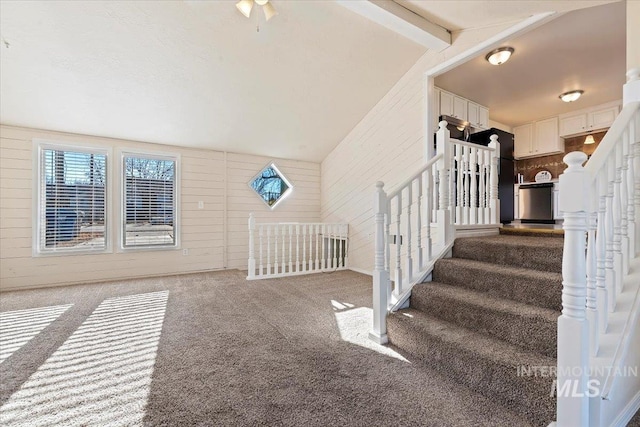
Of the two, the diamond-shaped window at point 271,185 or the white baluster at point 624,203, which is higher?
the diamond-shaped window at point 271,185

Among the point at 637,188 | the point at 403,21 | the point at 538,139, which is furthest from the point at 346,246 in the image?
the point at 538,139

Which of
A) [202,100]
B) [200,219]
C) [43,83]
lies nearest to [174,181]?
[200,219]

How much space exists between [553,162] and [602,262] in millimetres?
5223

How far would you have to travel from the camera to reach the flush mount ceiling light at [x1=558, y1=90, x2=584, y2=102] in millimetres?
4183

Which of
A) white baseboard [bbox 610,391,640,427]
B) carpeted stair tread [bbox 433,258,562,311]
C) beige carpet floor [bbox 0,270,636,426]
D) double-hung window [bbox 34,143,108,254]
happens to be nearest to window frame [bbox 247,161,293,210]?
double-hung window [bbox 34,143,108,254]

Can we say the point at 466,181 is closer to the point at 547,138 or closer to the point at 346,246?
the point at 346,246

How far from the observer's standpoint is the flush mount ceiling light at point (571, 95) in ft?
13.7

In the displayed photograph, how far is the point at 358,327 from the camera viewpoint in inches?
98.0

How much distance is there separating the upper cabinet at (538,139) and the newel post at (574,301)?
5203mm

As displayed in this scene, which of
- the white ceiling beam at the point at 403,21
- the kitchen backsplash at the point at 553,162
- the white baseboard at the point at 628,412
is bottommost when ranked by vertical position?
the white baseboard at the point at 628,412

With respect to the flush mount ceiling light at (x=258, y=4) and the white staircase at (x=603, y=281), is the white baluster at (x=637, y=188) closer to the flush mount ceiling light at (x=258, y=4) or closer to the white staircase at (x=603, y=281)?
the white staircase at (x=603, y=281)

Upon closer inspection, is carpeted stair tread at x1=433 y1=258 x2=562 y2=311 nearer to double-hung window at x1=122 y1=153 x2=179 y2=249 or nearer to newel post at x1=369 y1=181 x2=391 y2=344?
newel post at x1=369 y1=181 x2=391 y2=344

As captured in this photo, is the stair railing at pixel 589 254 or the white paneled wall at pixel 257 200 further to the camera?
the white paneled wall at pixel 257 200

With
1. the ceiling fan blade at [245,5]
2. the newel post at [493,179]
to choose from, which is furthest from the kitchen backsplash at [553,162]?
the ceiling fan blade at [245,5]
